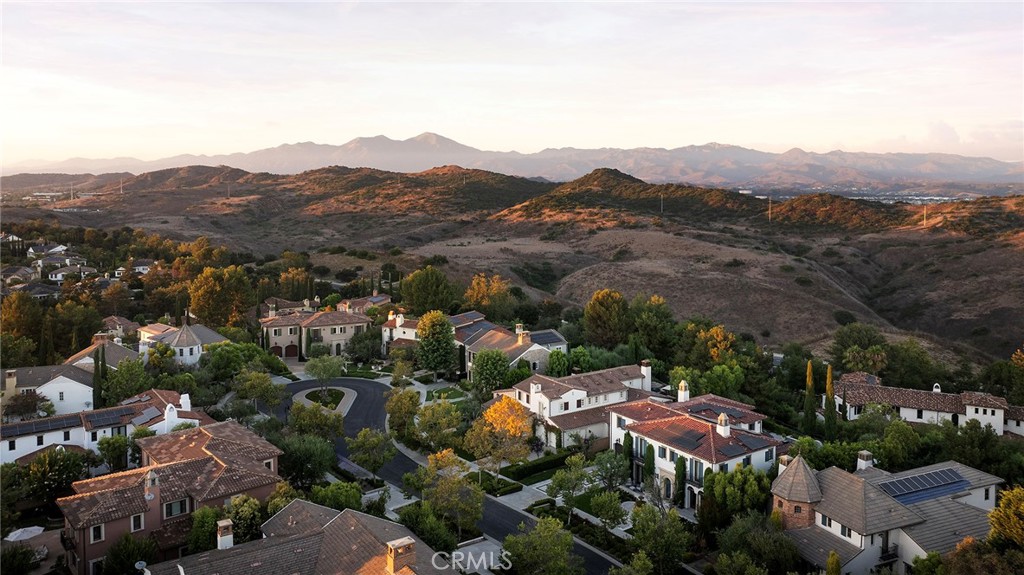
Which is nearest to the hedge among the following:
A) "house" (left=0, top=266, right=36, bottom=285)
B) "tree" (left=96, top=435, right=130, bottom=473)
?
"tree" (left=96, top=435, right=130, bottom=473)

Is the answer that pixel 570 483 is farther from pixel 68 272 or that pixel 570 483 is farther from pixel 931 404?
pixel 68 272

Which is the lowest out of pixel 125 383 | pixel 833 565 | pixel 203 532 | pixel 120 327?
pixel 833 565

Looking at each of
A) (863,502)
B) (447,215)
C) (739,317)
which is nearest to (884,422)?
(863,502)

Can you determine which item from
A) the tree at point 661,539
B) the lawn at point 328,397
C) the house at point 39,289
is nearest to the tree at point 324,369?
the lawn at point 328,397

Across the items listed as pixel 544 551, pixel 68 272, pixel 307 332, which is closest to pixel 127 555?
pixel 544 551

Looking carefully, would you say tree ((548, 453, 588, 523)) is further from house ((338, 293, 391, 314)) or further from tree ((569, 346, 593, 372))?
house ((338, 293, 391, 314))

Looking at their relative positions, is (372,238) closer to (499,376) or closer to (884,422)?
(499,376)

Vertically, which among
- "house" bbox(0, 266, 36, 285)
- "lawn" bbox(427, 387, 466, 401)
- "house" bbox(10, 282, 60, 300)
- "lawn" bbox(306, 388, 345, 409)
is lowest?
"lawn" bbox(427, 387, 466, 401)

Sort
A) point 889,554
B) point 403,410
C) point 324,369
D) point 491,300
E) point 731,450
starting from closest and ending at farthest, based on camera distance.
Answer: point 889,554, point 731,450, point 403,410, point 324,369, point 491,300
